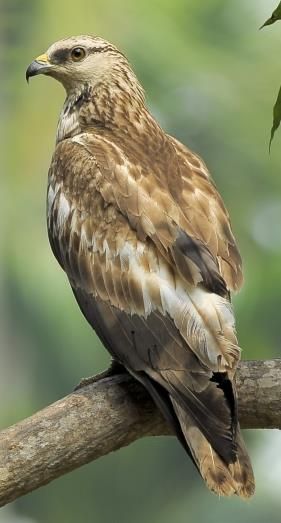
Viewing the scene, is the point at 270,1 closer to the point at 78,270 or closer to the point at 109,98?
the point at 109,98

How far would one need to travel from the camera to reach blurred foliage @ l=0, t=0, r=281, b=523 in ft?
25.1

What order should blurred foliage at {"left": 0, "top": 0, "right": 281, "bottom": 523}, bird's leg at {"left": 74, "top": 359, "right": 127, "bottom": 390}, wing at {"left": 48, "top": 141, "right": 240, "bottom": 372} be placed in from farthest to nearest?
blurred foliage at {"left": 0, "top": 0, "right": 281, "bottom": 523}
bird's leg at {"left": 74, "top": 359, "right": 127, "bottom": 390}
wing at {"left": 48, "top": 141, "right": 240, "bottom": 372}

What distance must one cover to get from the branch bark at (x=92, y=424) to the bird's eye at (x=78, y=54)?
1.41 metres

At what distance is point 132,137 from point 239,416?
114 centimetres

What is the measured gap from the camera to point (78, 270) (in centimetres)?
402

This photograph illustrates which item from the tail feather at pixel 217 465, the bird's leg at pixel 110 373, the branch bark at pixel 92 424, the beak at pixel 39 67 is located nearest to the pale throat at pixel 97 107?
the beak at pixel 39 67

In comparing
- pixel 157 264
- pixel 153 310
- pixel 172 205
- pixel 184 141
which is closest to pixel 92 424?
pixel 153 310

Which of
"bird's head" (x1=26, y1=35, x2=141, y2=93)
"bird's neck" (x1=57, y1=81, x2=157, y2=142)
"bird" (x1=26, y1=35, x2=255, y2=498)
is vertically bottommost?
"bird" (x1=26, y1=35, x2=255, y2=498)

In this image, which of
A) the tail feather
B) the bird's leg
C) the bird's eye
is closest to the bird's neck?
the bird's eye

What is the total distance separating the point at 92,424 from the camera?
3.38m

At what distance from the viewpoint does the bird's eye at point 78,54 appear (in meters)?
4.63

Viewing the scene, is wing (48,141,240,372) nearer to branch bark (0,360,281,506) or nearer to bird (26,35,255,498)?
bird (26,35,255,498)

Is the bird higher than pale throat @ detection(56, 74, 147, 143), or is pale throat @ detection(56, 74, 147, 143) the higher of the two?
pale throat @ detection(56, 74, 147, 143)

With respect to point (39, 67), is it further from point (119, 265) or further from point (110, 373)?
point (110, 373)
